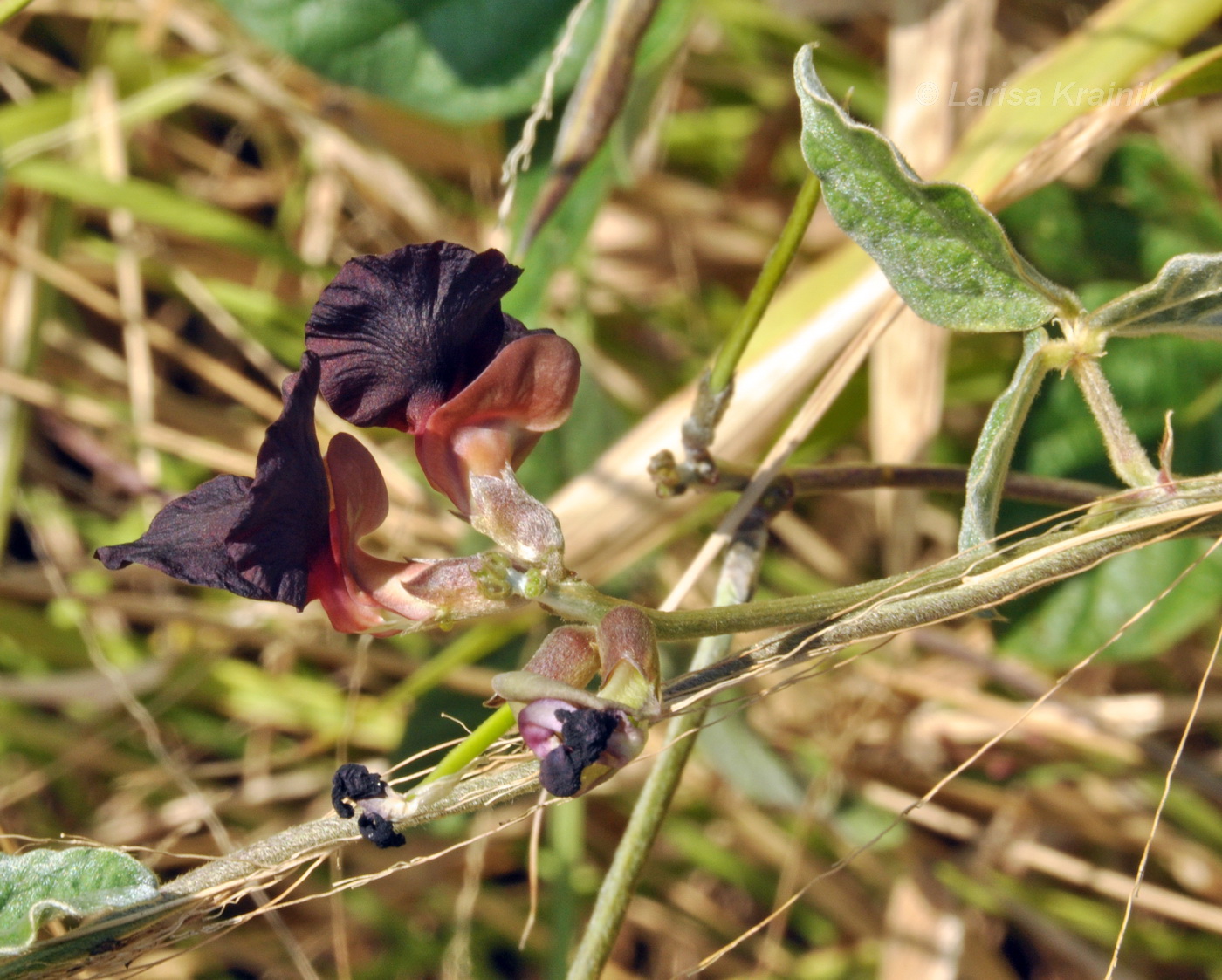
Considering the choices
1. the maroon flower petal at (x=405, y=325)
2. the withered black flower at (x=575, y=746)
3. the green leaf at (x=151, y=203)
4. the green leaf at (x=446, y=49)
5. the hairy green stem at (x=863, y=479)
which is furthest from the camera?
the green leaf at (x=151, y=203)

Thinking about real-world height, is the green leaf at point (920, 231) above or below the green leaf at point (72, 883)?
above

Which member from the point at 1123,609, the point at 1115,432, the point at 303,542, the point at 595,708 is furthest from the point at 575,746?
the point at 1123,609

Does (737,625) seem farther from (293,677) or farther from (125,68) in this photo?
(125,68)

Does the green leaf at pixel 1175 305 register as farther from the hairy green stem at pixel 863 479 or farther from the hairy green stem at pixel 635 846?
the hairy green stem at pixel 635 846

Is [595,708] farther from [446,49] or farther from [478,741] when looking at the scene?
[446,49]

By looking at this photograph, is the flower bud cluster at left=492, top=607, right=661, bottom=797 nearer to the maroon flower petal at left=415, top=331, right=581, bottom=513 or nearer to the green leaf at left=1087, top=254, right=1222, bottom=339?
the maroon flower petal at left=415, top=331, right=581, bottom=513

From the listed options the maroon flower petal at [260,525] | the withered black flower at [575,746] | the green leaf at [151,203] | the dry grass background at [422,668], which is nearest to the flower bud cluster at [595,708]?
the withered black flower at [575,746]
